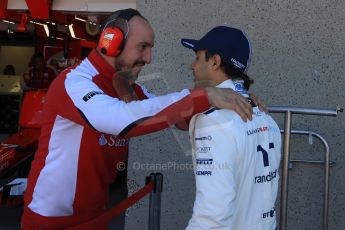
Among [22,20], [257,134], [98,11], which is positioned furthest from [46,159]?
[22,20]

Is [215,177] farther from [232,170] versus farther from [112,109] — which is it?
[112,109]

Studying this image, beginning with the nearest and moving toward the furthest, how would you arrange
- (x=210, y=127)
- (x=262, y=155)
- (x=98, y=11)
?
(x=210, y=127), (x=262, y=155), (x=98, y=11)

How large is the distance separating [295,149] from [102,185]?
213cm

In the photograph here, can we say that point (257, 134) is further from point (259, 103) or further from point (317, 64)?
point (317, 64)

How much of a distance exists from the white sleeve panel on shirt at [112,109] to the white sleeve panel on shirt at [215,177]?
0.60 ft

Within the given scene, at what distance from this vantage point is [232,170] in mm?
1836

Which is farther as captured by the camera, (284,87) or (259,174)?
(284,87)

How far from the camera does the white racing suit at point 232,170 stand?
180 centimetres

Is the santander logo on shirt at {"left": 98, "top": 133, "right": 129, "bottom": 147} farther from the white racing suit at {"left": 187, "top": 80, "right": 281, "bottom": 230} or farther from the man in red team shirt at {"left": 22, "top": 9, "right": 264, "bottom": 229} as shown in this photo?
the white racing suit at {"left": 187, "top": 80, "right": 281, "bottom": 230}

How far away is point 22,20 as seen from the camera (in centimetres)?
625

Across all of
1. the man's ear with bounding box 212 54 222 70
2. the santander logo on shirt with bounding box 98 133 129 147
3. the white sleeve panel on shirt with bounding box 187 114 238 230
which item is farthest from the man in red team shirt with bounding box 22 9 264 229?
the man's ear with bounding box 212 54 222 70

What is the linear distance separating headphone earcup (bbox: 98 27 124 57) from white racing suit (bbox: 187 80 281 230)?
0.47 m

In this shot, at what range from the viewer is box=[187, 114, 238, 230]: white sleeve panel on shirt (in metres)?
1.79

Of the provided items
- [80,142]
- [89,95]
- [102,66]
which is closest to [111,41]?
[102,66]
